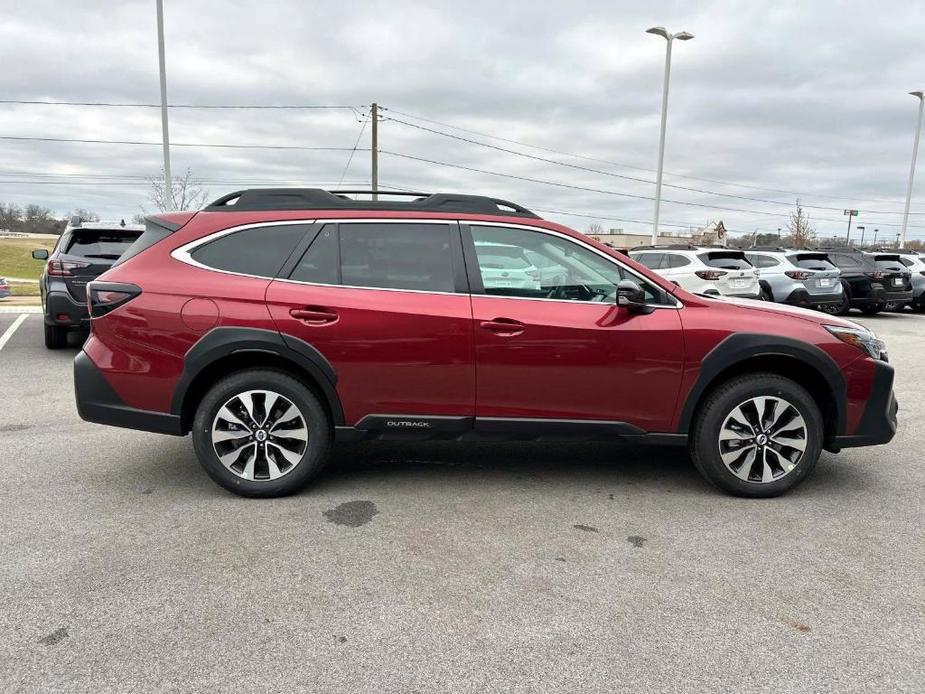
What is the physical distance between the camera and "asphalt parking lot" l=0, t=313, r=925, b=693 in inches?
98.5

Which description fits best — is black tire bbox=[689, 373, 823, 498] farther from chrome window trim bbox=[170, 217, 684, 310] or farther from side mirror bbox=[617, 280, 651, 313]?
side mirror bbox=[617, 280, 651, 313]

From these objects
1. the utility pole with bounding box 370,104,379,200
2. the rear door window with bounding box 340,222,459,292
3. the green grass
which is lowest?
the green grass

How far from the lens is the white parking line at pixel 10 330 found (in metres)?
9.94

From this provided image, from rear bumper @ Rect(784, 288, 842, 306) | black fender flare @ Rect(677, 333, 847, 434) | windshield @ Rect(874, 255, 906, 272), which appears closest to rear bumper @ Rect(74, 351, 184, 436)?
black fender flare @ Rect(677, 333, 847, 434)

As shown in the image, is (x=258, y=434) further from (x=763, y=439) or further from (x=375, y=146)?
(x=375, y=146)

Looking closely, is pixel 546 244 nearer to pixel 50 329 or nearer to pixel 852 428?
pixel 852 428

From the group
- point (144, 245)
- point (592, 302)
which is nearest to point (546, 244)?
point (592, 302)

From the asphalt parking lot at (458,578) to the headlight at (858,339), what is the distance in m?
0.90

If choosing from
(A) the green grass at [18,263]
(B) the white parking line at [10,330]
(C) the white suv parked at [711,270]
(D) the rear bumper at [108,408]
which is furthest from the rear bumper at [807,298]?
(A) the green grass at [18,263]

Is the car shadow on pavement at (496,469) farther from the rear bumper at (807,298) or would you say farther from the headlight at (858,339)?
the rear bumper at (807,298)

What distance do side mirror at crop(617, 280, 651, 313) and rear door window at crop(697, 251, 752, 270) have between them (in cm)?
975

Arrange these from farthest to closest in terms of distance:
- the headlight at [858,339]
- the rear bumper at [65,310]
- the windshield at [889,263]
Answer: the windshield at [889,263], the rear bumper at [65,310], the headlight at [858,339]

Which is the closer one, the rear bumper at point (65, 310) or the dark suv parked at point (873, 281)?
the rear bumper at point (65, 310)

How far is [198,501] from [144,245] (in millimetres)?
1587
